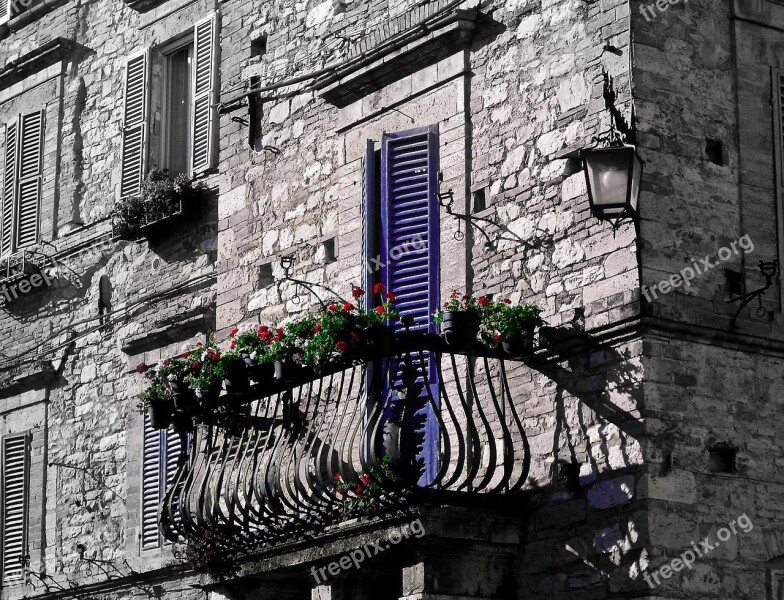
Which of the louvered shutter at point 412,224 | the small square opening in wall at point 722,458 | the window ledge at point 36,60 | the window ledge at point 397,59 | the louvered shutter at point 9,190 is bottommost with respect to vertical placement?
the small square opening in wall at point 722,458

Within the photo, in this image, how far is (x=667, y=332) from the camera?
1077cm

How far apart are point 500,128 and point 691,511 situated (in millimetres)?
3013

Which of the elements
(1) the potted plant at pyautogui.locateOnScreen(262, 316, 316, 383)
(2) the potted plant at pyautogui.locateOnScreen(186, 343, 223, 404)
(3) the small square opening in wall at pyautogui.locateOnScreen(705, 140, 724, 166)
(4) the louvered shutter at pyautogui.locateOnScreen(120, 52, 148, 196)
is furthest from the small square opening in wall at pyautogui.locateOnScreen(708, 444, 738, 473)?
(4) the louvered shutter at pyautogui.locateOnScreen(120, 52, 148, 196)

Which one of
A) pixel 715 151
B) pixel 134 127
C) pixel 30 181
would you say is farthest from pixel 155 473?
pixel 715 151

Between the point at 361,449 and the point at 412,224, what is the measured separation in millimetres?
2217

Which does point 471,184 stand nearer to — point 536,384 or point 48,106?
point 536,384

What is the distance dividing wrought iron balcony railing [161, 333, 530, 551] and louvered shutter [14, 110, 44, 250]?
203 inches

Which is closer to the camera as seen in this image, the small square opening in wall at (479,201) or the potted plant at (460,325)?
the potted plant at (460,325)

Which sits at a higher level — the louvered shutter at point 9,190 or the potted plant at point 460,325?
the louvered shutter at point 9,190

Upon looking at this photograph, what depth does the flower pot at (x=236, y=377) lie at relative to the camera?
12.0 meters

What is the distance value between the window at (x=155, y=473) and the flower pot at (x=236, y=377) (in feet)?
9.43

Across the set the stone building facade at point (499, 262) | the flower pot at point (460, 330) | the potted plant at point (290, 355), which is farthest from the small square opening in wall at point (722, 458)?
the potted plant at point (290, 355)

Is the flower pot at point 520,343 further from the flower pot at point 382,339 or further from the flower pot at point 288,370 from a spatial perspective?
the flower pot at point 288,370

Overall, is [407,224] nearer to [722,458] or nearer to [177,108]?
[722,458]
